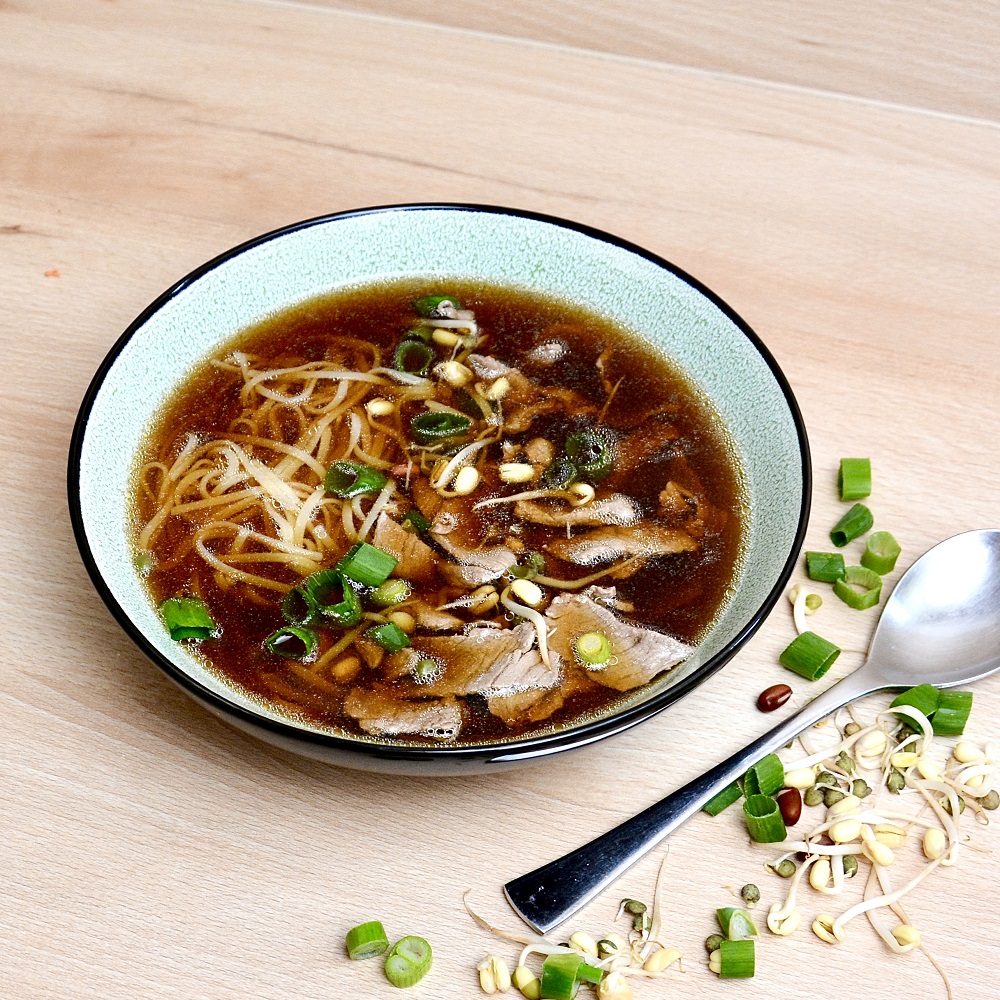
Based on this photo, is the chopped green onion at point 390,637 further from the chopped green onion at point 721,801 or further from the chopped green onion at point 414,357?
the chopped green onion at point 414,357

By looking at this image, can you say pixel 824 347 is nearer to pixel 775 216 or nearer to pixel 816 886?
pixel 775 216

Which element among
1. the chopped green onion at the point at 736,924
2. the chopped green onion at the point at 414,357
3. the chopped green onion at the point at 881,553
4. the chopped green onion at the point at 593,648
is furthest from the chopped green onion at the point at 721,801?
the chopped green onion at the point at 414,357

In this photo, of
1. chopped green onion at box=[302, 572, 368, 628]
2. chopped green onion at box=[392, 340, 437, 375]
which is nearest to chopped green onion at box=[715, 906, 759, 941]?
chopped green onion at box=[302, 572, 368, 628]

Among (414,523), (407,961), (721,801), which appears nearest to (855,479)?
(721,801)

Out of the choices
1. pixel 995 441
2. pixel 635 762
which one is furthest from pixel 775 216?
pixel 635 762

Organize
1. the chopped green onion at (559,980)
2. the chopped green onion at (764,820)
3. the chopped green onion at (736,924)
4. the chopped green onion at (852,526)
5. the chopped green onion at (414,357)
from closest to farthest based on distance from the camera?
the chopped green onion at (559,980), the chopped green onion at (736,924), the chopped green onion at (764,820), the chopped green onion at (852,526), the chopped green onion at (414,357)

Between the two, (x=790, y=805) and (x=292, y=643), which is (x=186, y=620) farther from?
(x=790, y=805)
